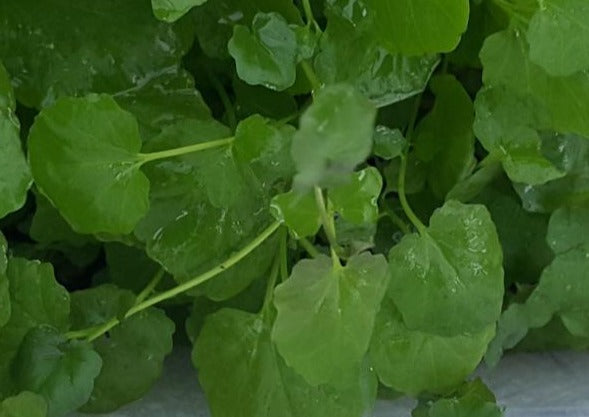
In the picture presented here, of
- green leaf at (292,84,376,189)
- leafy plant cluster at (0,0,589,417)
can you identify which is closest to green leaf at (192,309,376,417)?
leafy plant cluster at (0,0,589,417)

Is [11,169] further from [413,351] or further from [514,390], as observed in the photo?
[514,390]

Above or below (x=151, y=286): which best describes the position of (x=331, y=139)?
above

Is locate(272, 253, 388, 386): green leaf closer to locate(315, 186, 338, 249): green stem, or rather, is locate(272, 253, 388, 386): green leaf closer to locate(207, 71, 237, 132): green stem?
locate(315, 186, 338, 249): green stem

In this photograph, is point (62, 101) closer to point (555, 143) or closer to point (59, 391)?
point (59, 391)

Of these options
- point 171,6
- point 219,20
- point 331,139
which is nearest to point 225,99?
point 219,20

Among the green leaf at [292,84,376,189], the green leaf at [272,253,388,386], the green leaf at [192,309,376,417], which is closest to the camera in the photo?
the green leaf at [292,84,376,189]

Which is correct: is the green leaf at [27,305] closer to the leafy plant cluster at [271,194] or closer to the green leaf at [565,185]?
the leafy plant cluster at [271,194]

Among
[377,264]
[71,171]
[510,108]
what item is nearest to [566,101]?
[510,108]
